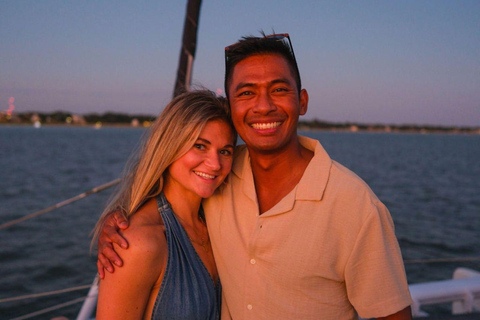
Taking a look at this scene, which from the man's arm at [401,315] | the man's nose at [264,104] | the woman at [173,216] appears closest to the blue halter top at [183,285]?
the woman at [173,216]

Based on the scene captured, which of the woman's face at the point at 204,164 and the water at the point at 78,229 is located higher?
the woman's face at the point at 204,164

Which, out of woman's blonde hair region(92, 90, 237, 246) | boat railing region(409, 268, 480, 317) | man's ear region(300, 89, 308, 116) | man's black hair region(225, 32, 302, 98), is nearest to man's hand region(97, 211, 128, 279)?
woman's blonde hair region(92, 90, 237, 246)

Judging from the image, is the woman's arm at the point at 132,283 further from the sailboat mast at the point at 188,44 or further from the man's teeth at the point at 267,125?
the sailboat mast at the point at 188,44

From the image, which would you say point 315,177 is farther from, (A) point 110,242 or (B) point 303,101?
(A) point 110,242

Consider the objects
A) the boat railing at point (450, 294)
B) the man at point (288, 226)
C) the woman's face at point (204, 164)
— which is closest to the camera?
the man at point (288, 226)

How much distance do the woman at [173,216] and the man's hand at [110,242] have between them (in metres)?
0.04

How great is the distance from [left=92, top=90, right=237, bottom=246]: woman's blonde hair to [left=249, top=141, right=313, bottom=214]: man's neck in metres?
0.40

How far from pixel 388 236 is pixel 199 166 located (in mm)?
1103

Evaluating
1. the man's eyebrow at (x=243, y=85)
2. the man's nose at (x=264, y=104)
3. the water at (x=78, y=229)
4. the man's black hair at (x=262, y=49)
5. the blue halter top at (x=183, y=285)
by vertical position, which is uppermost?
the man's black hair at (x=262, y=49)

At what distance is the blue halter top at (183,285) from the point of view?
2039mm

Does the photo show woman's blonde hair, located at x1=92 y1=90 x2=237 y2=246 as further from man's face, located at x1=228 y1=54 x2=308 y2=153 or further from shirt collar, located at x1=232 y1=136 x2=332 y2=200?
shirt collar, located at x1=232 y1=136 x2=332 y2=200

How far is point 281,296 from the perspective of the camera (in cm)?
202

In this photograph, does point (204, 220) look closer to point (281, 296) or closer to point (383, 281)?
point (281, 296)

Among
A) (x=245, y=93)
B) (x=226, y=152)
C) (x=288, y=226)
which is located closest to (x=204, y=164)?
(x=226, y=152)
